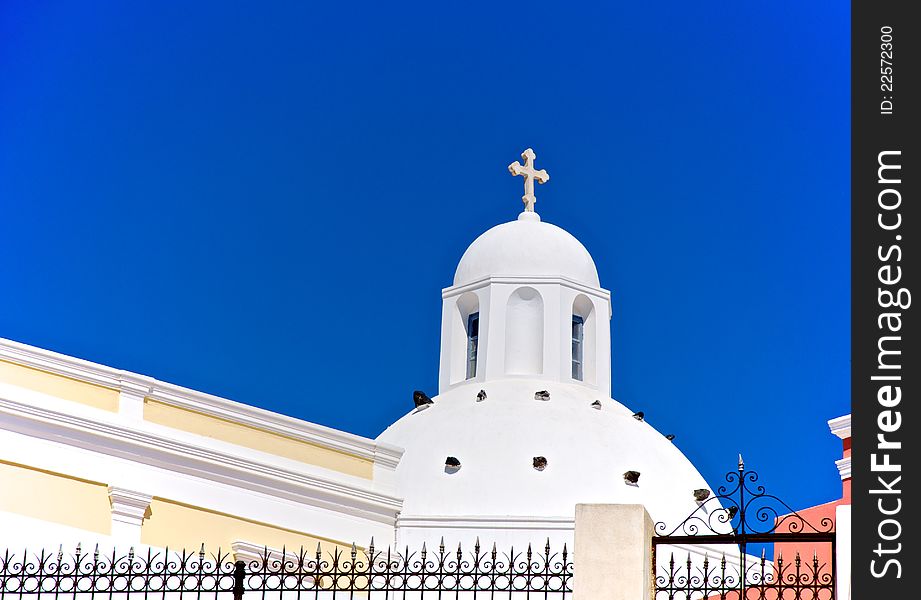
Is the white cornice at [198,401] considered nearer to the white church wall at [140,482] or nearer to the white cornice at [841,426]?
the white church wall at [140,482]

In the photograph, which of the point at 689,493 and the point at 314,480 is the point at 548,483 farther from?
the point at 314,480

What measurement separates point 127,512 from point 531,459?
36.0ft

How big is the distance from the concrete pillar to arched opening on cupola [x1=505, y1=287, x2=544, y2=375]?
21695 mm

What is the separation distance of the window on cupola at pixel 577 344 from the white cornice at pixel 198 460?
407 inches

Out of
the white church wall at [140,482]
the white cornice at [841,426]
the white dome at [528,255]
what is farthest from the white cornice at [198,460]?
the white dome at [528,255]

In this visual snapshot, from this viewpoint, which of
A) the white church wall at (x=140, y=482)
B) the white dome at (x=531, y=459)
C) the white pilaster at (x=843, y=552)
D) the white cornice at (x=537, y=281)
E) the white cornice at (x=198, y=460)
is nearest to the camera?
the white pilaster at (x=843, y=552)

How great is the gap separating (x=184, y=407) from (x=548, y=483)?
9496 millimetres

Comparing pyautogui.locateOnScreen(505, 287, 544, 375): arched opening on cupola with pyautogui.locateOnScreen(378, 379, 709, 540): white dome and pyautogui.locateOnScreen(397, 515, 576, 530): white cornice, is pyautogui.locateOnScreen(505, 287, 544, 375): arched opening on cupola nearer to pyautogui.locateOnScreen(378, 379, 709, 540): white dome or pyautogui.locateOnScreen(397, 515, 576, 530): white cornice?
pyautogui.locateOnScreen(378, 379, 709, 540): white dome

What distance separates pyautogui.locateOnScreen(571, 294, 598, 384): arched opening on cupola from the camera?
35.2m

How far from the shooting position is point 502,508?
30859 millimetres

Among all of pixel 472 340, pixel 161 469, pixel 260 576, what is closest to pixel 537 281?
pixel 472 340

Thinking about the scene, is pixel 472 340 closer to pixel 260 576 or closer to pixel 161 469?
pixel 161 469

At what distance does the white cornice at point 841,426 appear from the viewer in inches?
731
